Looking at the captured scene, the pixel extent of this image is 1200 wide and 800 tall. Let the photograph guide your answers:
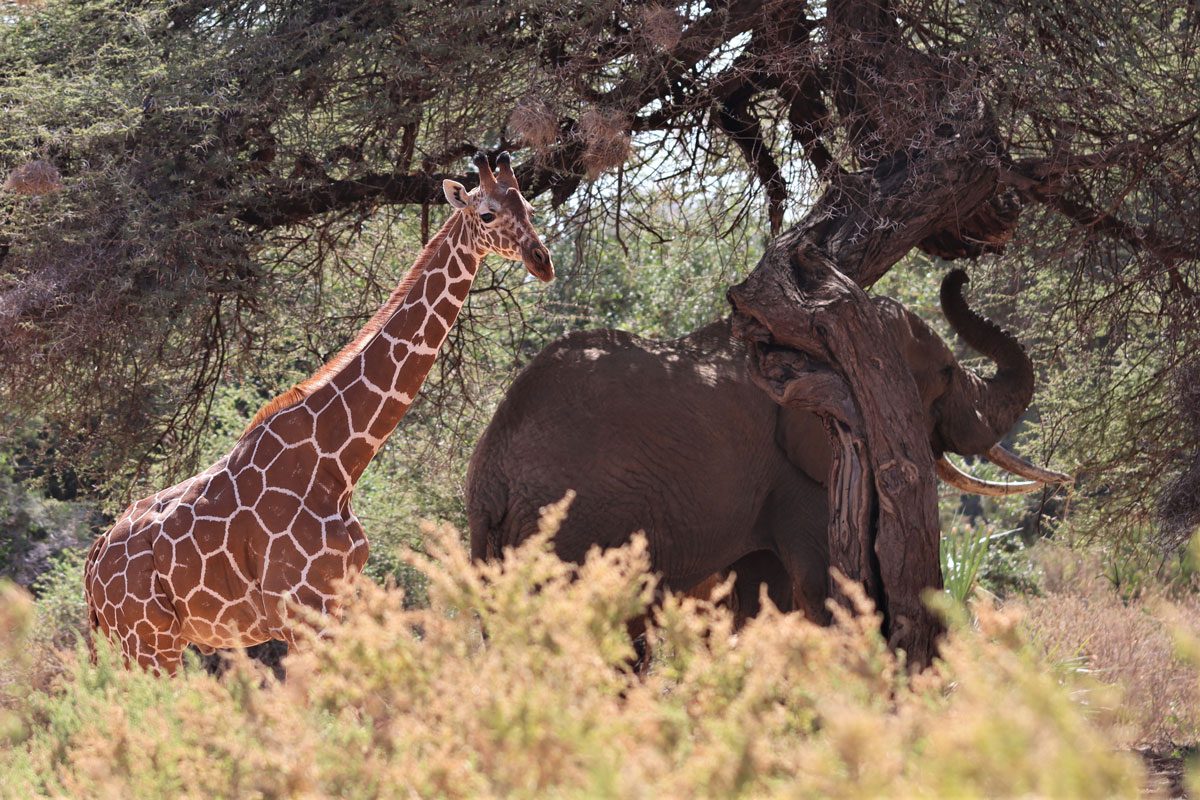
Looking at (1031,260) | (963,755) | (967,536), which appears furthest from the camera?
(967,536)

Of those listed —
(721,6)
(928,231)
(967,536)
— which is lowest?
(967,536)

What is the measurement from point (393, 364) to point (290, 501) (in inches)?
32.2

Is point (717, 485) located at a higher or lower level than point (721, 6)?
lower

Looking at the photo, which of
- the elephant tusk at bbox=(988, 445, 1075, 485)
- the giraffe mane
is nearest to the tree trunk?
the giraffe mane

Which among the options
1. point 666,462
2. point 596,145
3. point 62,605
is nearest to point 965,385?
point 666,462

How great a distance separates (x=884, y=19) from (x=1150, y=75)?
1.64 metres

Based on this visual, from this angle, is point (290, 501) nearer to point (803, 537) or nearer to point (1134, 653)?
point (803, 537)

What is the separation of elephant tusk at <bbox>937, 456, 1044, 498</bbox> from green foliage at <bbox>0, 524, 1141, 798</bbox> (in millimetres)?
6019

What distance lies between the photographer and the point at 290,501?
19.9 feet

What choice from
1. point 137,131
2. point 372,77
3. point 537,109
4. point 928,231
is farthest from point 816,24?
point 137,131

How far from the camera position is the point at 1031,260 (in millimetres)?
11164

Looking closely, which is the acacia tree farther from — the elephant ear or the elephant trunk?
the elephant ear

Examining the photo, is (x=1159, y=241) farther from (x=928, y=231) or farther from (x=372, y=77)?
(x=372, y=77)

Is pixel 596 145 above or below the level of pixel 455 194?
above
